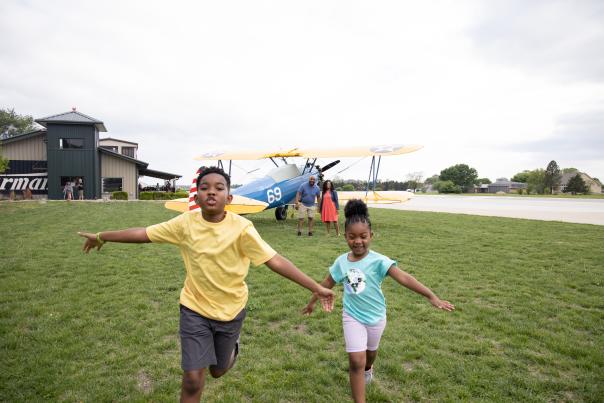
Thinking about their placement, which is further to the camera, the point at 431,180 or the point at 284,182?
the point at 431,180

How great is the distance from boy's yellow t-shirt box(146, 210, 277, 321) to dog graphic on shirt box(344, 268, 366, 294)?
0.74 metres

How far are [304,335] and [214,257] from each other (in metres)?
2.32

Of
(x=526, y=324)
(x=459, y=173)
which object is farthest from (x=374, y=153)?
(x=459, y=173)

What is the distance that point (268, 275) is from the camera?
7383 millimetres

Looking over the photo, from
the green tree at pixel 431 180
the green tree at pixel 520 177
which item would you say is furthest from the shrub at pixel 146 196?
the green tree at pixel 520 177

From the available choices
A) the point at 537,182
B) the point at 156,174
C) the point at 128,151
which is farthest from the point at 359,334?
the point at 537,182

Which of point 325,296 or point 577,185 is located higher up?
point 577,185

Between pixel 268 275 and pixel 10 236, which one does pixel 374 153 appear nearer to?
pixel 268 275

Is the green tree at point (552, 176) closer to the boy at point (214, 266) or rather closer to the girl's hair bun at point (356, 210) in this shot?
the girl's hair bun at point (356, 210)

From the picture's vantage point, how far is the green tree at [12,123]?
5894cm

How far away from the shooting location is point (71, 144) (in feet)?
109

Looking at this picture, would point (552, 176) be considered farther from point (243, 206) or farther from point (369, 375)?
point (369, 375)

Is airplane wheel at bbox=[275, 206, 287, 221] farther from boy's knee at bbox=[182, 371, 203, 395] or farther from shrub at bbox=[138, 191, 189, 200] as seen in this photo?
shrub at bbox=[138, 191, 189, 200]

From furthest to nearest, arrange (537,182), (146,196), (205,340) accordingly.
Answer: (537,182), (146,196), (205,340)
